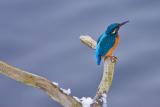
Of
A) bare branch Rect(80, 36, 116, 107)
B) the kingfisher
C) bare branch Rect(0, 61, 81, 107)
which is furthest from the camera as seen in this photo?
the kingfisher

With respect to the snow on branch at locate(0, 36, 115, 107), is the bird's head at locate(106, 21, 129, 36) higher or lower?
higher

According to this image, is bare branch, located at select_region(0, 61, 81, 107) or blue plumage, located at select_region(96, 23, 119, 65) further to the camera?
blue plumage, located at select_region(96, 23, 119, 65)

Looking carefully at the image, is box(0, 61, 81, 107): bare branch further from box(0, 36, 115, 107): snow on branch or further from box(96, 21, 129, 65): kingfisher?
box(96, 21, 129, 65): kingfisher

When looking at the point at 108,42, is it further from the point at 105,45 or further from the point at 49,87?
the point at 49,87

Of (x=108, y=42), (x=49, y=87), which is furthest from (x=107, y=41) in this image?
(x=49, y=87)

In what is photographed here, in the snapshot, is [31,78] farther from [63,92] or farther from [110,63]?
[110,63]

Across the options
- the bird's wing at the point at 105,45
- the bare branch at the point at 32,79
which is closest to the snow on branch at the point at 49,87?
the bare branch at the point at 32,79

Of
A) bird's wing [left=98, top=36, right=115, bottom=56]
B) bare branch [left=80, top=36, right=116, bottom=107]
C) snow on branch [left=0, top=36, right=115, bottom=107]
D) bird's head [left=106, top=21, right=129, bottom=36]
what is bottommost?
snow on branch [left=0, top=36, right=115, bottom=107]

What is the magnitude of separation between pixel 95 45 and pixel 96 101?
491 millimetres

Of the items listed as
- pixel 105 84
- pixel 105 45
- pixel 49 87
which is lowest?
pixel 49 87

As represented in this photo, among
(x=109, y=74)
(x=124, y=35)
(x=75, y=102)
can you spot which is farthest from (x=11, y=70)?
(x=124, y=35)

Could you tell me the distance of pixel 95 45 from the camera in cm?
352

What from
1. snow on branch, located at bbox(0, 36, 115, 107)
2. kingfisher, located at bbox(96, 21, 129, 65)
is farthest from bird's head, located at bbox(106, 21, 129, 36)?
snow on branch, located at bbox(0, 36, 115, 107)

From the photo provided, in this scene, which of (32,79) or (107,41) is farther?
(107,41)
